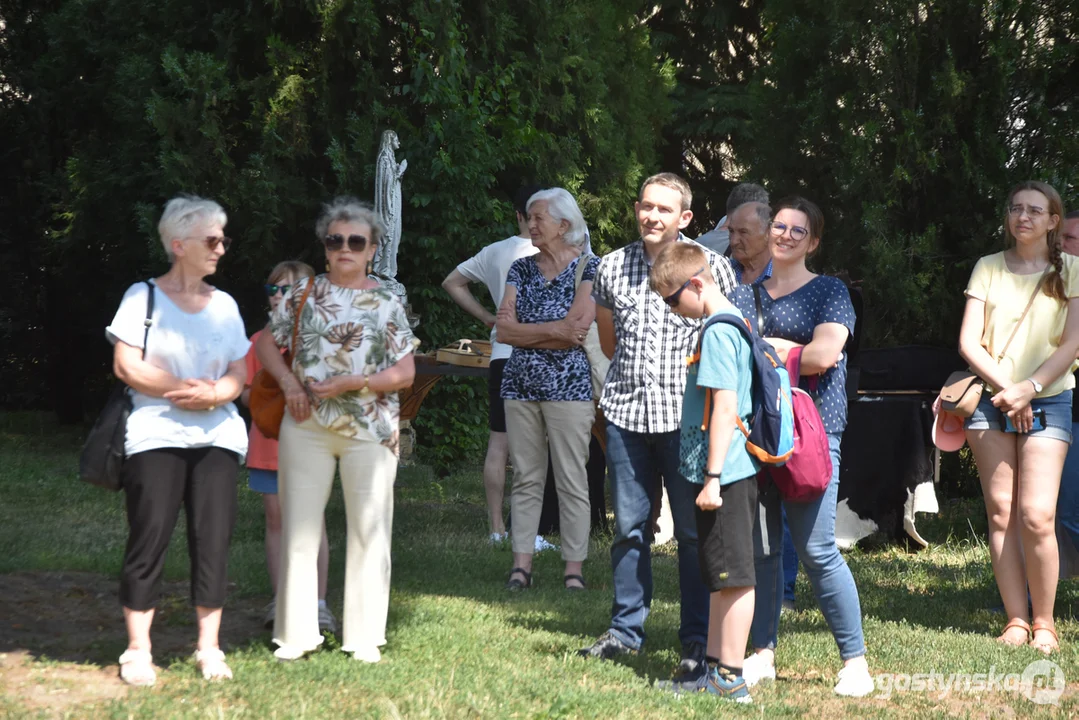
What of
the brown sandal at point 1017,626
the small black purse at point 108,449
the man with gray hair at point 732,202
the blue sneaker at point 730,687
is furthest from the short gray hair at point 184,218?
the brown sandal at point 1017,626

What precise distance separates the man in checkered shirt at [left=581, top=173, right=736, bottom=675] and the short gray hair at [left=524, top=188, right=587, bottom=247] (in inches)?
43.5

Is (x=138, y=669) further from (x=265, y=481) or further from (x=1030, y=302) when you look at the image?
(x=1030, y=302)

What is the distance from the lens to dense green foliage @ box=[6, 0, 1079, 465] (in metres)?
9.50

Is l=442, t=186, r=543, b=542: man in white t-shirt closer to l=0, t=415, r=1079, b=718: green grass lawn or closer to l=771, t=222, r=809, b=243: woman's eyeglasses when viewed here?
l=0, t=415, r=1079, b=718: green grass lawn

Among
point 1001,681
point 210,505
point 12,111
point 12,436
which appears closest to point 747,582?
point 1001,681

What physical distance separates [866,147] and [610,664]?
6004 mm

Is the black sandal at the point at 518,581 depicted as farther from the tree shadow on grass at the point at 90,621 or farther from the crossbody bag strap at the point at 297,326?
the crossbody bag strap at the point at 297,326

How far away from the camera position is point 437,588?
21.4 ft

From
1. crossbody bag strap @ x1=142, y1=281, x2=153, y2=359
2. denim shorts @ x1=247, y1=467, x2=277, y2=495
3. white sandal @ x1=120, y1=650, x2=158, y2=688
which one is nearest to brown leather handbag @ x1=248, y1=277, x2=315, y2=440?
crossbody bag strap @ x1=142, y1=281, x2=153, y2=359

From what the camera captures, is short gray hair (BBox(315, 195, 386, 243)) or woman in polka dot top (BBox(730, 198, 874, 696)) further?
short gray hair (BBox(315, 195, 386, 243))

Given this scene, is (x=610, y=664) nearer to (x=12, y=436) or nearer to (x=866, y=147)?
(x=866, y=147)

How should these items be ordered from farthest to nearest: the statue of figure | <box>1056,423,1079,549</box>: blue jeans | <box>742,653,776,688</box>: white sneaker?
the statue of figure
<box>1056,423,1079,549</box>: blue jeans
<box>742,653,776,688</box>: white sneaker

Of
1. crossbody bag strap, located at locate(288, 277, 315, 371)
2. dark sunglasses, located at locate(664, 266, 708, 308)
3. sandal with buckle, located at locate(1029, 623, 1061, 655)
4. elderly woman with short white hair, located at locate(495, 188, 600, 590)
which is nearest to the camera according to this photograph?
dark sunglasses, located at locate(664, 266, 708, 308)

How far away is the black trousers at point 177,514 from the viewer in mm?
4473
